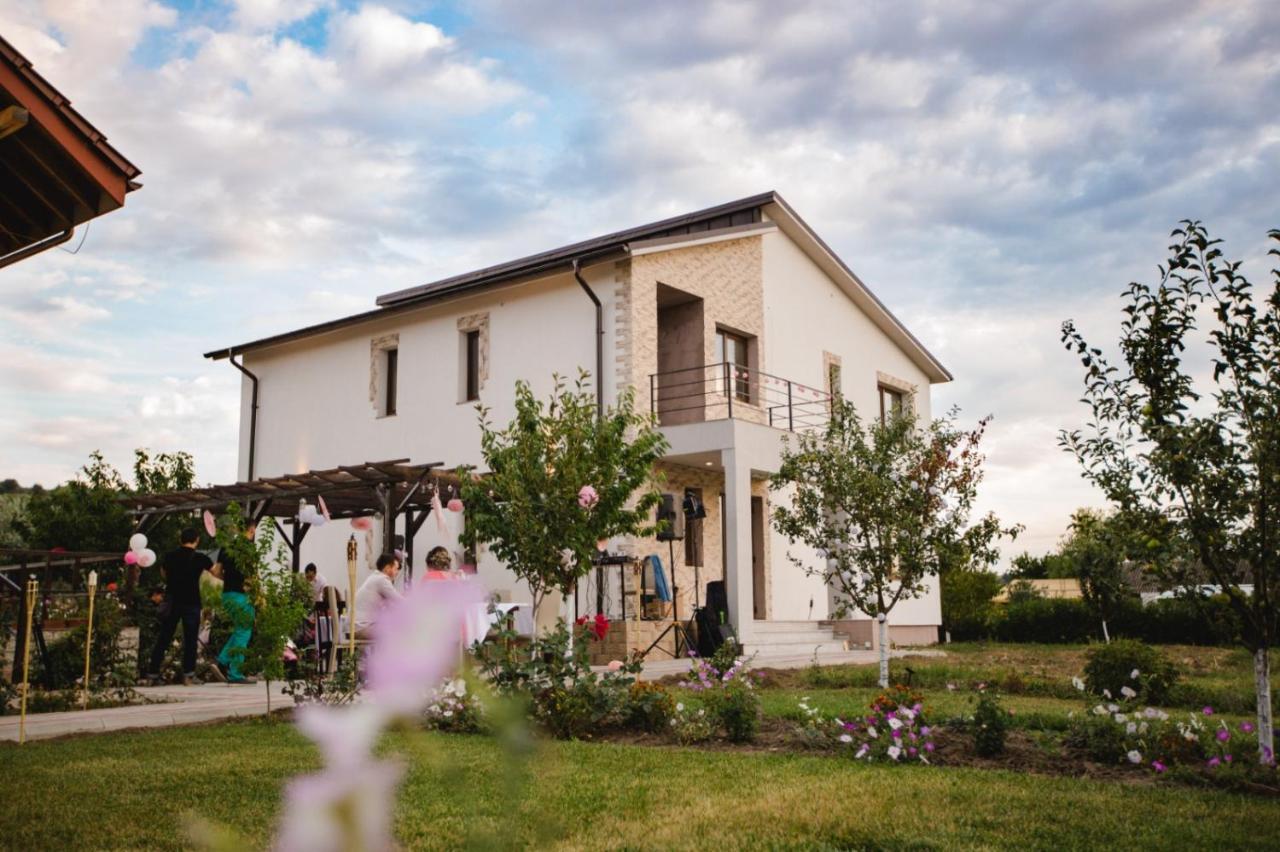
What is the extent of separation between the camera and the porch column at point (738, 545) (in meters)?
16.0

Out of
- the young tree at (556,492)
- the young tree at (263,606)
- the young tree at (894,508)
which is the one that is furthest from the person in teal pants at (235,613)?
the young tree at (894,508)

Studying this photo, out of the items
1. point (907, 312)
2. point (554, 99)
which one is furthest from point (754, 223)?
point (554, 99)

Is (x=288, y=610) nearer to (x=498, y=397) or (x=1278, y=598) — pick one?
(x=1278, y=598)

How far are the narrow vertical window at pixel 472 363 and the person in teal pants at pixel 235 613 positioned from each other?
21.4 ft

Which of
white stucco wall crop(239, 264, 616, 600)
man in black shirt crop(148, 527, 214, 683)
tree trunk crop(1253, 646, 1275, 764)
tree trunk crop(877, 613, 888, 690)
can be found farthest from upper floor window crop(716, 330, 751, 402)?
tree trunk crop(1253, 646, 1275, 764)

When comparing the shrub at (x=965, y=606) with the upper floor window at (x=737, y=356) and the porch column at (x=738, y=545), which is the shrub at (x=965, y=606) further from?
the porch column at (x=738, y=545)

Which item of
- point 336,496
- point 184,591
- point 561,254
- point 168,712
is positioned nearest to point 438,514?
point 168,712

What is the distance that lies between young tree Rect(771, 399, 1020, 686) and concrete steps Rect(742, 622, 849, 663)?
393 centimetres

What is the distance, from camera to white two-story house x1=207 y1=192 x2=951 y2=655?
17.3 metres

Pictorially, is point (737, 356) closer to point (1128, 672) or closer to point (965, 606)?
point (965, 606)

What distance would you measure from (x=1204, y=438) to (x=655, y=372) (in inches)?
482

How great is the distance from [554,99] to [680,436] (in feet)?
31.4

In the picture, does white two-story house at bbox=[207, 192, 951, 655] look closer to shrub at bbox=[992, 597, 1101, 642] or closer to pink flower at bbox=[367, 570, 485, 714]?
shrub at bbox=[992, 597, 1101, 642]

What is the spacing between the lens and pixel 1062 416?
6.85 meters
